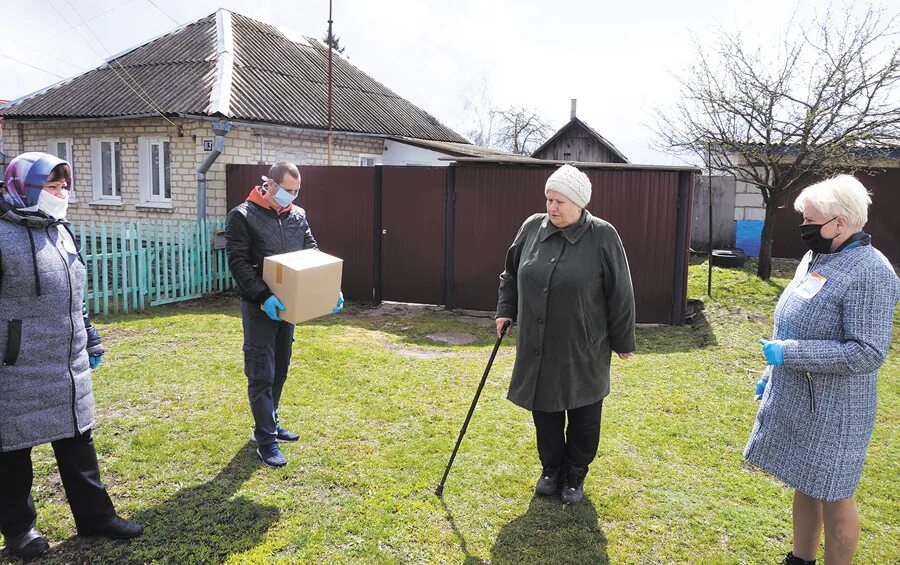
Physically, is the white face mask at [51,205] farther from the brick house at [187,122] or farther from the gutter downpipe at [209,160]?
the brick house at [187,122]

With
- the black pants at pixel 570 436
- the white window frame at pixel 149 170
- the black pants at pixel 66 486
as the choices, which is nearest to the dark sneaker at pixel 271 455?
the black pants at pixel 66 486

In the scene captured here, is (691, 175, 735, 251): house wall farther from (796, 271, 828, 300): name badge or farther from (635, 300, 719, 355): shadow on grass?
(796, 271, 828, 300): name badge

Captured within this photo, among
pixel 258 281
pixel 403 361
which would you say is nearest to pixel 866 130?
pixel 403 361

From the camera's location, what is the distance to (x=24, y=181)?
2.92 meters

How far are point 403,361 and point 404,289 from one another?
3.32 meters

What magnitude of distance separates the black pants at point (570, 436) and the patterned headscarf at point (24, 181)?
2.75 m

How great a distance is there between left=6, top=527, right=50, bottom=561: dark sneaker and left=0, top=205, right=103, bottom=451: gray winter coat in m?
0.54

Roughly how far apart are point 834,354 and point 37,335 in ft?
11.2

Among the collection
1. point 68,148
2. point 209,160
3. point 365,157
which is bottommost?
point 209,160

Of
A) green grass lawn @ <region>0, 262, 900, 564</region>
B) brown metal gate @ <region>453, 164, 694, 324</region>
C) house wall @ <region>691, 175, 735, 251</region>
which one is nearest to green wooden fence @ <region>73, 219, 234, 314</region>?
green grass lawn @ <region>0, 262, 900, 564</region>

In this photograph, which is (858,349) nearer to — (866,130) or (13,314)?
(13,314)

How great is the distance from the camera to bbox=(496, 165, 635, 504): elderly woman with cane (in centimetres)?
355

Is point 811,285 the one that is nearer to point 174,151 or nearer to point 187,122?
point 187,122

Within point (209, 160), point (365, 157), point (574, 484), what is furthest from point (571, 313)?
point (365, 157)
